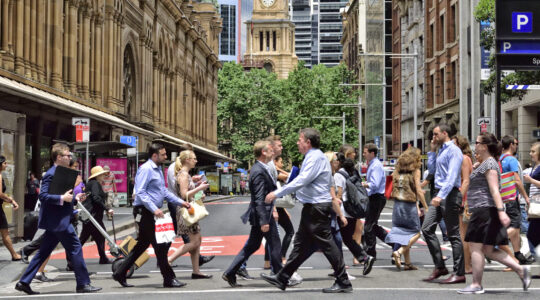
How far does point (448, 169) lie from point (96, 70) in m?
31.3

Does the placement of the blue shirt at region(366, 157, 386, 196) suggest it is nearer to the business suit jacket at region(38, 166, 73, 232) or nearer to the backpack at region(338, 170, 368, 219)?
the backpack at region(338, 170, 368, 219)

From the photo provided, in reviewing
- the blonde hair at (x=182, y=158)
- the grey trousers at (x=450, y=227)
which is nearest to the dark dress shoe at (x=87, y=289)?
the blonde hair at (x=182, y=158)

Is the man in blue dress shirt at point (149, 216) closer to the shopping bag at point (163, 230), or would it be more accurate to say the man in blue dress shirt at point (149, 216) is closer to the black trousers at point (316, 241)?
the shopping bag at point (163, 230)

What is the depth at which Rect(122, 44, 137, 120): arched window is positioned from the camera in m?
47.3

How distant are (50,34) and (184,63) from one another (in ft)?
111

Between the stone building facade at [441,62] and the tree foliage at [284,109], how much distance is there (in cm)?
3701

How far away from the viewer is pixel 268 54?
577ft

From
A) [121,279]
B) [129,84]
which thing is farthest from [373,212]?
[129,84]

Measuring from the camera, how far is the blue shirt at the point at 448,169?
10.5m

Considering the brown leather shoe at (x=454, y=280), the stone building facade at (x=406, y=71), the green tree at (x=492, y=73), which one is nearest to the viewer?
Result: the brown leather shoe at (x=454, y=280)

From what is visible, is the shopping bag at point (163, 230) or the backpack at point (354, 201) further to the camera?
the backpack at point (354, 201)

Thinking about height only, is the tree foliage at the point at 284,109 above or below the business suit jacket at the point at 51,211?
above

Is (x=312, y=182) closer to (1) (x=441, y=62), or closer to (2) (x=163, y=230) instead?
(2) (x=163, y=230)

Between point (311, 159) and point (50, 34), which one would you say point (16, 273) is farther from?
point (50, 34)
